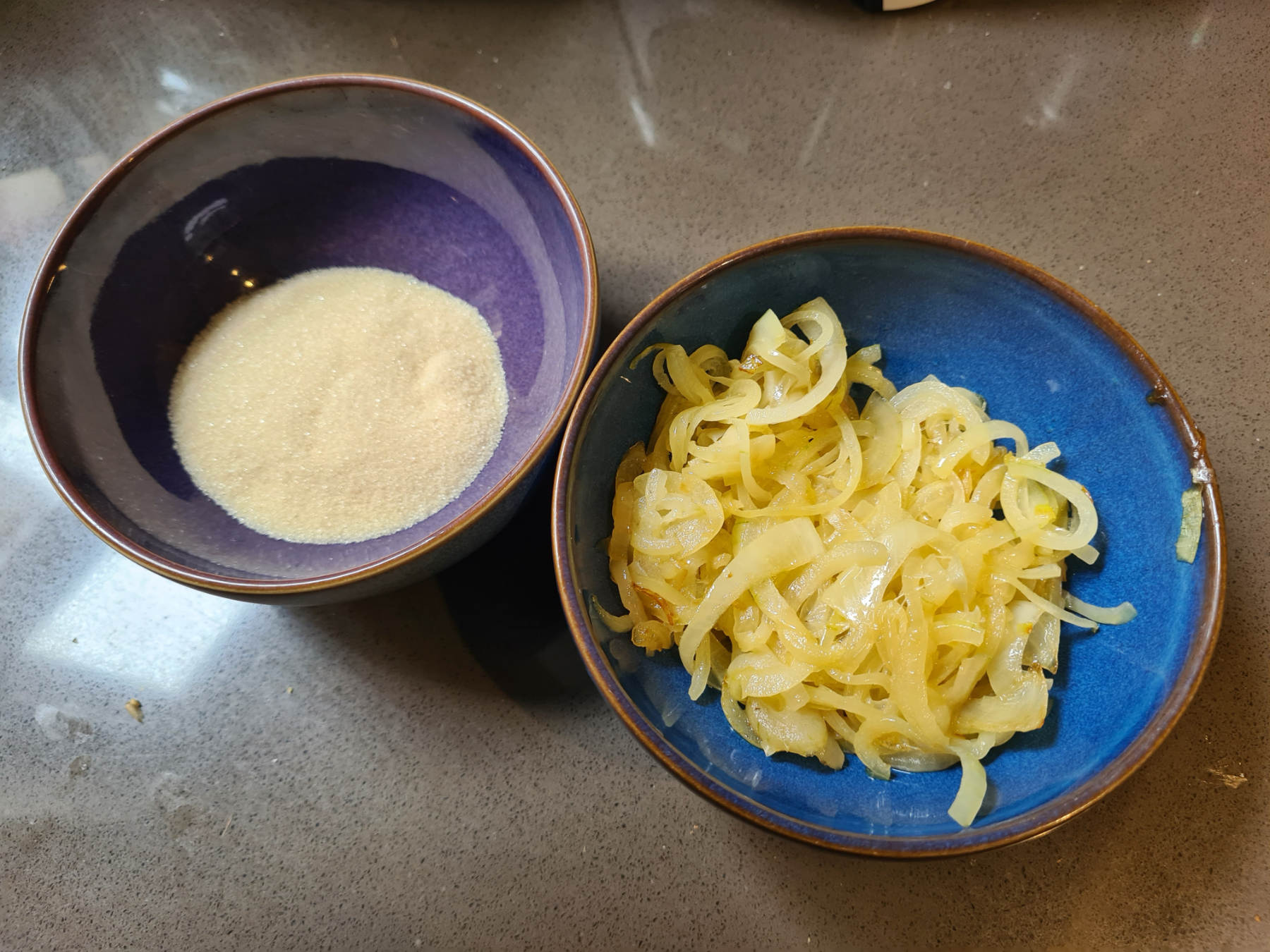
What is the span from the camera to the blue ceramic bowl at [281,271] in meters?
1.08

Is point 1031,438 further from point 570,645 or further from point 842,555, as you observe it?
point 570,645

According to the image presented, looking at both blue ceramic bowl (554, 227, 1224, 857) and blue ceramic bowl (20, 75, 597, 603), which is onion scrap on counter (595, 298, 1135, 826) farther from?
blue ceramic bowl (20, 75, 597, 603)

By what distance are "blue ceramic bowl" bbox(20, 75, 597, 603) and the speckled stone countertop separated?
176 mm

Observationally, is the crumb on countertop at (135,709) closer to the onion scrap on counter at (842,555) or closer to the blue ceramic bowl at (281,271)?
the blue ceramic bowl at (281,271)

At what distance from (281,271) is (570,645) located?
83 centimetres

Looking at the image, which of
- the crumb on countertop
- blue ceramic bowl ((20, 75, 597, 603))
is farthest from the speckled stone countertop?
blue ceramic bowl ((20, 75, 597, 603))

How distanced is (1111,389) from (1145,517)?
166 millimetres

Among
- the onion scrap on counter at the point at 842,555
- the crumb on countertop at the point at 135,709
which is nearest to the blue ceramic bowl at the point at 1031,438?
the onion scrap on counter at the point at 842,555

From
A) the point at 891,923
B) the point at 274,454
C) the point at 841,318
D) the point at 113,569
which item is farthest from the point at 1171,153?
the point at 113,569

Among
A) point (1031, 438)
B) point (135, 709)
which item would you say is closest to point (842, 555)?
point (1031, 438)

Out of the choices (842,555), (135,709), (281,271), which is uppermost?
(281,271)

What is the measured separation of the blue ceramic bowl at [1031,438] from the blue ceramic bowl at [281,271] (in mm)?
117

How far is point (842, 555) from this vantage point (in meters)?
1.00

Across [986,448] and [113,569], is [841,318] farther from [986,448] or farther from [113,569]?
[113,569]
